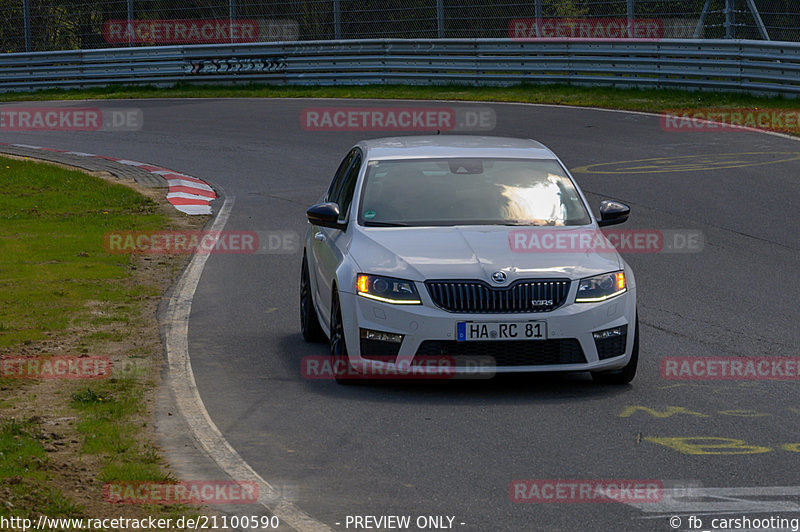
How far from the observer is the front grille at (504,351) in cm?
816

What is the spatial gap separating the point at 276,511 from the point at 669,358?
414 centimetres

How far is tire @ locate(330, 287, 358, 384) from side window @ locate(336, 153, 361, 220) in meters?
1.08

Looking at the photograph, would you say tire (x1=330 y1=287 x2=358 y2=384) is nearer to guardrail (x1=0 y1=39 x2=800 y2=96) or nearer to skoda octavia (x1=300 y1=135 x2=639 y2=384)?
skoda octavia (x1=300 y1=135 x2=639 y2=384)

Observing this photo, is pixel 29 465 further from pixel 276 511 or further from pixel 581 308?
pixel 581 308

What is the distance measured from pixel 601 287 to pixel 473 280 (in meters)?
0.87

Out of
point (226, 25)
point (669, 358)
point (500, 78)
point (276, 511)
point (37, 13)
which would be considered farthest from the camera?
point (37, 13)

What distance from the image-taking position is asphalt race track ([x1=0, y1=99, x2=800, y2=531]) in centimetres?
616

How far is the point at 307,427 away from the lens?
7570 millimetres

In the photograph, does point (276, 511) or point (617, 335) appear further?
point (617, 335)

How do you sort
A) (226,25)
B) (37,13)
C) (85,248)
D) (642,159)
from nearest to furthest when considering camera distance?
1. (85,248)
2. (642,159)
3. (226,25)
4. (37,13)

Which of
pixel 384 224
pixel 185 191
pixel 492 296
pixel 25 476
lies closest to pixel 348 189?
pixel 384 224

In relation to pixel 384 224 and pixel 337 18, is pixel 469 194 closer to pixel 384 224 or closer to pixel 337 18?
pixel 384 224

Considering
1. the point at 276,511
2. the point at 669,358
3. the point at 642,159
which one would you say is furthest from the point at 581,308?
the point at 642,159

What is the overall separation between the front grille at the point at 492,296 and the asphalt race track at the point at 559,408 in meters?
0.58
